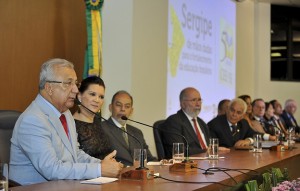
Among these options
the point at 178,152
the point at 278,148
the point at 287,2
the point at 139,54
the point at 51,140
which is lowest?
the point at 278,148

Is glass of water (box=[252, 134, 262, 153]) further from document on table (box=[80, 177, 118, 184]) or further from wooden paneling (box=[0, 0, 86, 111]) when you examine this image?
document on table (box=[80, 177, 118, 184])

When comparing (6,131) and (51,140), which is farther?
(6,131)

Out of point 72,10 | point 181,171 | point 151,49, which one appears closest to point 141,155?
point 181,171

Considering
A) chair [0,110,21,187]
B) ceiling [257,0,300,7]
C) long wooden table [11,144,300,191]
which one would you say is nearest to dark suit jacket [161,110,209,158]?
long wooden table [11,144,300,191]

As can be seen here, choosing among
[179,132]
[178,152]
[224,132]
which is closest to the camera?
[178,152]

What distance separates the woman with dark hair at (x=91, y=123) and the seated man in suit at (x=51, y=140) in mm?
405

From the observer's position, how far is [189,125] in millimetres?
4148

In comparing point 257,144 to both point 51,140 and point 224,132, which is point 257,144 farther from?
point 51,140

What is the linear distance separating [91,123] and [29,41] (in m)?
1.14

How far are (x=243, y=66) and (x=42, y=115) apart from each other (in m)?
6.98

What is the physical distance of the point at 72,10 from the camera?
4363mm

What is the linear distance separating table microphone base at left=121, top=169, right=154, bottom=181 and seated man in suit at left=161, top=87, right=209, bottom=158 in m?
1.71

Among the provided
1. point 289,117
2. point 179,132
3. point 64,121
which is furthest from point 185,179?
point 289,117

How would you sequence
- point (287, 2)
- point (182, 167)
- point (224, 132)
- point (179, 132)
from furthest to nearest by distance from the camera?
point (287, 2) → point (224, 132) → point (179, 132) → point (182, 167)
